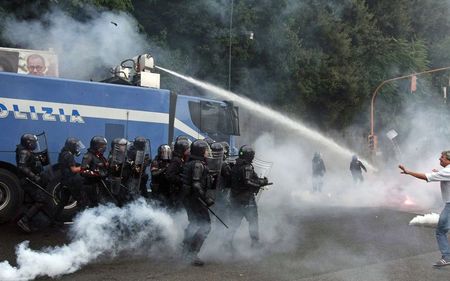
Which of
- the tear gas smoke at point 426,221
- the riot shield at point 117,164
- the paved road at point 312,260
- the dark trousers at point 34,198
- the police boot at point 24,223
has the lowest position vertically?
the paved road at point 312,260

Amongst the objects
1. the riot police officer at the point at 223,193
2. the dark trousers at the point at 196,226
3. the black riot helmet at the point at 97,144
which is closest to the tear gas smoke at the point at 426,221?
the riot police officer at the point at 223,193

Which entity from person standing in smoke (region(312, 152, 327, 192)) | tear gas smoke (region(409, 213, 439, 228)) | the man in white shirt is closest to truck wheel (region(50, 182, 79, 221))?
the man in white shirt

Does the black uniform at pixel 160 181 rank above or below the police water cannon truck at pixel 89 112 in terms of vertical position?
below

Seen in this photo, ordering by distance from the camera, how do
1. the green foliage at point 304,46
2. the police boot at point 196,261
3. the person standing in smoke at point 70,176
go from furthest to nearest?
the green foliage at point 304,46 < the person standing in smoke at point 70,176 < the police boot at point 196,261

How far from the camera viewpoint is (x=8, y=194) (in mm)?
8117

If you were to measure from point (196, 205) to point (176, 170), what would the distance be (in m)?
0.77

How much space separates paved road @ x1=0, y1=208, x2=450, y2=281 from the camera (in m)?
5.63

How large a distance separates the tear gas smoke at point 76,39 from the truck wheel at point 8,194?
17.1 ft

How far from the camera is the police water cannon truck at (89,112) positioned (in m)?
8.23

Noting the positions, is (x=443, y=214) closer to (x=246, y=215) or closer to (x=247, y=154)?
(x=246, y=215)

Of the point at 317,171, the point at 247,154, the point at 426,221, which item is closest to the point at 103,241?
the point at 247,154

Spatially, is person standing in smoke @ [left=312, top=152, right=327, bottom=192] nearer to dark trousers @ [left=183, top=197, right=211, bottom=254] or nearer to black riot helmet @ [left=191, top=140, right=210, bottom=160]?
black riot helmet @ [left=191, top=140, right=210, bottom=160]

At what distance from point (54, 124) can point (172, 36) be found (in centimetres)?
926

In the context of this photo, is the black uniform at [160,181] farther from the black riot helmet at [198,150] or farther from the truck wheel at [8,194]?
the truck wheel at [8,194]
